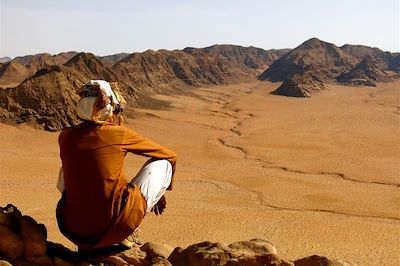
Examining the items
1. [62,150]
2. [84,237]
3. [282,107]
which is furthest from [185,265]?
[282,107]

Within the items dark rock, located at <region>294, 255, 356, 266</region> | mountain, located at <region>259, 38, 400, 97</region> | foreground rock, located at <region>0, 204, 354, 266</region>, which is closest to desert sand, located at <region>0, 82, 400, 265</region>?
dark rock, located at <region>294, 255, 356, 266</region>

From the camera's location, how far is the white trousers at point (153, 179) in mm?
4336

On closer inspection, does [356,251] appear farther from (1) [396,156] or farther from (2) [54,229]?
(1) [396,156]

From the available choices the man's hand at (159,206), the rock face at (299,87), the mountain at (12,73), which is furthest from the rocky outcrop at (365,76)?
the man's hand at (159,206)

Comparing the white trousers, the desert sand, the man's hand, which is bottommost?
the desert sand

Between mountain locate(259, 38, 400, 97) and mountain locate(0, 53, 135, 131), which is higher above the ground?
mountain locate(259, 38, 400, 97)

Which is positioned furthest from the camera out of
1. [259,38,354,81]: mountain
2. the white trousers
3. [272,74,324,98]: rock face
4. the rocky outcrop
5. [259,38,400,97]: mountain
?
[259,38,354,81]: mountain

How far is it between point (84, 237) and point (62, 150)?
0.84 metres

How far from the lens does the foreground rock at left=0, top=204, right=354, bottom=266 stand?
4.66 metres

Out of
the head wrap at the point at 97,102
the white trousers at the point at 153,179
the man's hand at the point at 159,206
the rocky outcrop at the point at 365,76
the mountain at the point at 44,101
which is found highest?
the rocky outcrop at the point at 365,76

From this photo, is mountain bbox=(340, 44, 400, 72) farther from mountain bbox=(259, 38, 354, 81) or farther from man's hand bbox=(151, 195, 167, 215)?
man's hand bbox=(151, 195, 167, 215)

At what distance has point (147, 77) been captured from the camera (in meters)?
66.9

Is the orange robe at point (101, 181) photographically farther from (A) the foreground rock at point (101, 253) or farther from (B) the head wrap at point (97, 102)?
(A) the foreground rock at point (101, 253)

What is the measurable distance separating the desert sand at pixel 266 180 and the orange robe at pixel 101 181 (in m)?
8.42
